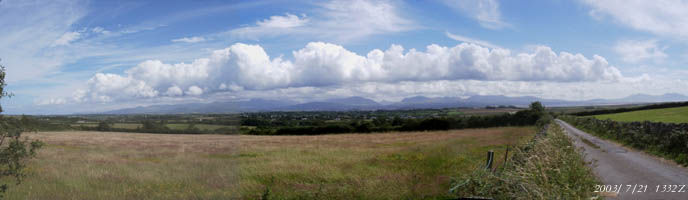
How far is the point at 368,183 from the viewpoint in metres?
6.86

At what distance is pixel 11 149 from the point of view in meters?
2.68

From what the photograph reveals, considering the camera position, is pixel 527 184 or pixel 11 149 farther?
pixel 527 184

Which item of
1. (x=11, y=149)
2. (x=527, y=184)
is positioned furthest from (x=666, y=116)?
(x=11, y=149)

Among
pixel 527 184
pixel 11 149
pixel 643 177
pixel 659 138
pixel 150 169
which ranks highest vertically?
pixel 11 149

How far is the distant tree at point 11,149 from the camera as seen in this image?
2635 millimetres

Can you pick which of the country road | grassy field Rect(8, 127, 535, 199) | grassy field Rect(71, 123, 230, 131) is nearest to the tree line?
the country road

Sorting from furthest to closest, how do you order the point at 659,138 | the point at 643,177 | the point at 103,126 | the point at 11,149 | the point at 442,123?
the point at 442,123
the point at 659,138
the point at 643,177
the point at 103,126
the point at 11,149

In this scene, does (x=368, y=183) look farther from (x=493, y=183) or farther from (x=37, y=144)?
(x=37, y=144)

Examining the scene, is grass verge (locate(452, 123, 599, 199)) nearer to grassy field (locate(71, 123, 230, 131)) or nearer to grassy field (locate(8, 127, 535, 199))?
grassy field (locate(8, 127, 535, 199))

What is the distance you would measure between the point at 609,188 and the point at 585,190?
227cm

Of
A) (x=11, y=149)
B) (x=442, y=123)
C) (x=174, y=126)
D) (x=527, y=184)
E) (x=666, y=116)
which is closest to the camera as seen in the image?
(x=11, y=149)

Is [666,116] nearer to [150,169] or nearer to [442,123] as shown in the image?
[442,123]

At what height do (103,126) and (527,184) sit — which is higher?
(103,126)

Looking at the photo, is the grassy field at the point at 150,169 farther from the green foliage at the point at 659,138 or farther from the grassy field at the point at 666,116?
the grassy field at the point at 666,116
